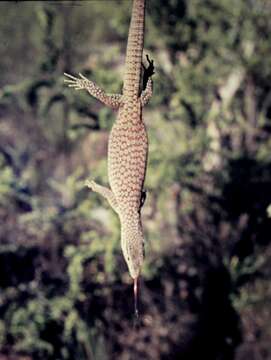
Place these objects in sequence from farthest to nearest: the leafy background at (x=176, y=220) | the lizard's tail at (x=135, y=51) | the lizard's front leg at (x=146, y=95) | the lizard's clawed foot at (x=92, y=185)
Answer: the leafy background at (x=176, y=220)
the lizard's clawed foot at (x=92, y=185)
the lizard's front leg at (x=146, y=95)
the lizard's tail at (x=135, y=51)

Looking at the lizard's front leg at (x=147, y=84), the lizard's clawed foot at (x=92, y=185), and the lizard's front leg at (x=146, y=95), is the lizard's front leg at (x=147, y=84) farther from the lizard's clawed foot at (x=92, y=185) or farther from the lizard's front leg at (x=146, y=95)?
the lizard's clawed foot at (x=92, y=185)

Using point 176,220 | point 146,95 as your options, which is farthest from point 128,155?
point 176,220

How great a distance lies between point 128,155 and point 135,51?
1.65 feet

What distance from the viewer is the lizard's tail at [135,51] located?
1.79m

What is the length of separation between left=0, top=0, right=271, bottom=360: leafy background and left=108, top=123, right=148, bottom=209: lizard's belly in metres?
2.28

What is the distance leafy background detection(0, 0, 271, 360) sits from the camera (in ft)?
15.0

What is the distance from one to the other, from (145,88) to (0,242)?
4998 millimetres

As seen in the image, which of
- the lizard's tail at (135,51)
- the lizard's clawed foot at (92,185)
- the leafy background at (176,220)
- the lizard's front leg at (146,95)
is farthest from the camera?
the leafy background at (176,220)

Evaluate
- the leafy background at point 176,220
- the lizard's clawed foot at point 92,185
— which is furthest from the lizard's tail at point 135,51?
the leafy background at point 176,220

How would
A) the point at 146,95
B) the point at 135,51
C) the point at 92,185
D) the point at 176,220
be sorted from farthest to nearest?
1. the point at 176,220
2. the point at 92,185
3. the point at 146,95
4. the point at 135,51

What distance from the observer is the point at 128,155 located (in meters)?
1.88

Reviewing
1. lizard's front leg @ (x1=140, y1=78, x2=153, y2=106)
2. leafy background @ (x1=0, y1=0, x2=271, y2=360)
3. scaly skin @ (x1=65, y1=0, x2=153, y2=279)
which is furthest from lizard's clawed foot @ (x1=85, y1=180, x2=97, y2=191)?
leafy background @ (x1=0, y1=0, x2=271, y2=360)

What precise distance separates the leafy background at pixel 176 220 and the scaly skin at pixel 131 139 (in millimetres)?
2210

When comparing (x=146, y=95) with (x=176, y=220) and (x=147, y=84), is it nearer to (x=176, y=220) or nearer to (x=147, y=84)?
(x=147, y=84)
